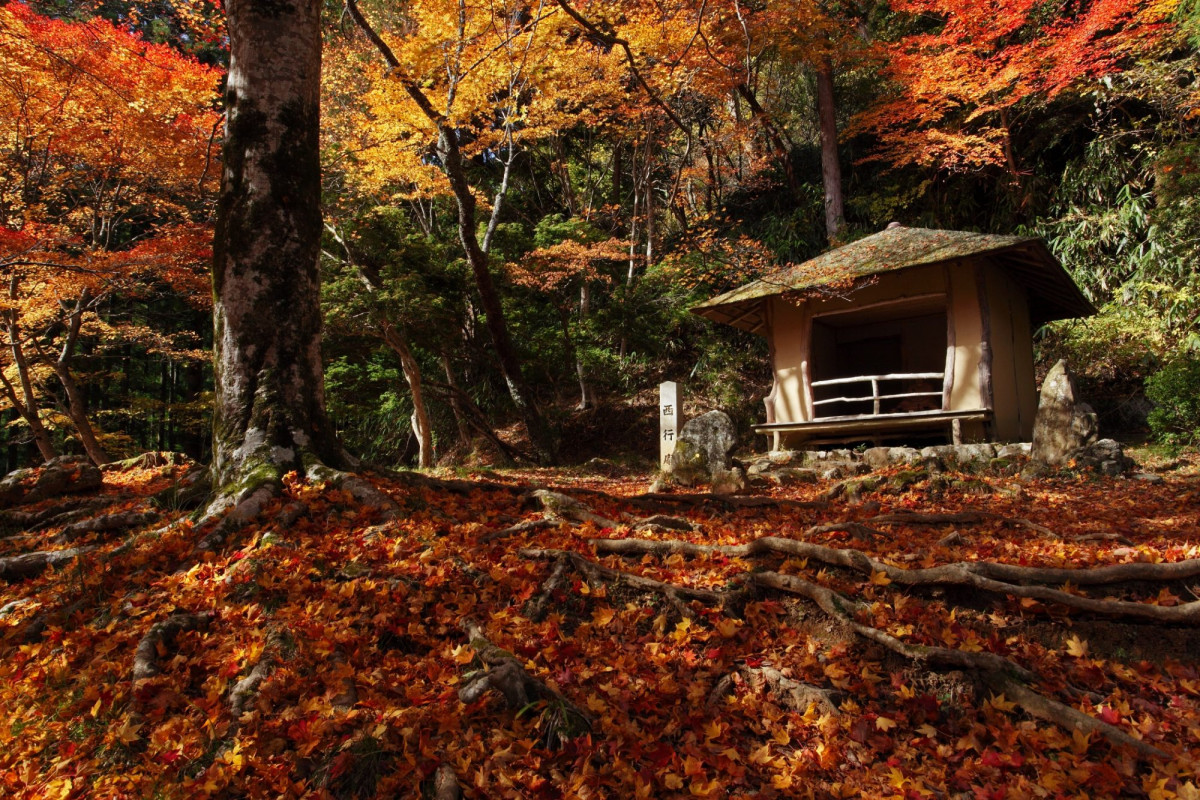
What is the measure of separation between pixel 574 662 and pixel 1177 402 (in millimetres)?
12636

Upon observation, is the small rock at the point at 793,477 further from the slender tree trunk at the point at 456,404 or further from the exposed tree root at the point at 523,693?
the slender tree trunk at the point at 456,404

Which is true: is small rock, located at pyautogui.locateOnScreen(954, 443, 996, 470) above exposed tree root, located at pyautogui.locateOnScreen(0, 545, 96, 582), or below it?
below

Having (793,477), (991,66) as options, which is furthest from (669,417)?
(991,66)

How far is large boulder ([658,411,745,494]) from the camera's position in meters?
9.01

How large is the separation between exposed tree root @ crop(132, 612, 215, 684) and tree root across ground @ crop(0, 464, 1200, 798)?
1 centimetres

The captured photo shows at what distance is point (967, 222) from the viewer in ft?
56.0

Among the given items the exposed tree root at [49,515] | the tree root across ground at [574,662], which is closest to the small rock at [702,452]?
the tree root across ground at [574,662]

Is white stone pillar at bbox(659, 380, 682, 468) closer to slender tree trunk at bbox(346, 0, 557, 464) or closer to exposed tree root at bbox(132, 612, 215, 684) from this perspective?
slender tree trunk at bbox(346, 0, 557, 464)

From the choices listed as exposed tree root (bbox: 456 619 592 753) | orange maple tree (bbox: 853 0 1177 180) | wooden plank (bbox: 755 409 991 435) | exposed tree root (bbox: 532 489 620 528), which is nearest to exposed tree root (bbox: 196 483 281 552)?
exposed tree root (bbox: 532 489 620 528)

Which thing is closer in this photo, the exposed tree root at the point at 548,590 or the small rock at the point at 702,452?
the exposed tree root at the point at 548,590

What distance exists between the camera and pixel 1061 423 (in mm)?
9047

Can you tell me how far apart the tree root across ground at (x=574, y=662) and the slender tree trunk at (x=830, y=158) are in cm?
1508

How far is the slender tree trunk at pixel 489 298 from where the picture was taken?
1163 cm

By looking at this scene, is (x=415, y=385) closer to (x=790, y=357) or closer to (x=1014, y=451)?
(x=790, y=357)
